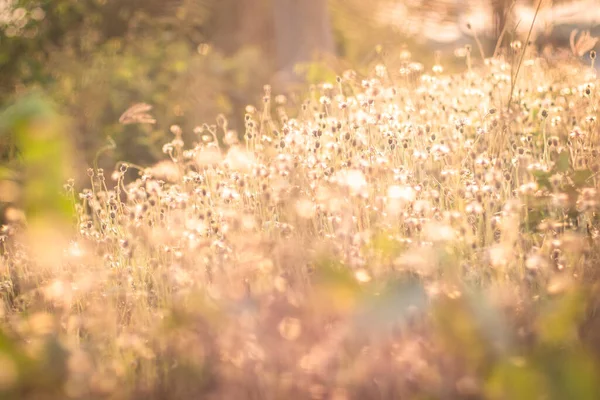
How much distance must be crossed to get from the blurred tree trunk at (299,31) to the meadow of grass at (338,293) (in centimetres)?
506

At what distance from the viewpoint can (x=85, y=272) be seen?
11.0ft

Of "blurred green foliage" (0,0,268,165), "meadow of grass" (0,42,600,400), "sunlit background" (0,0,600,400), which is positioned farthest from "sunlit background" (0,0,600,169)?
"meadow of grass" (0,42,600,400)

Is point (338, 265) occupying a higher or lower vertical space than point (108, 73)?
lower

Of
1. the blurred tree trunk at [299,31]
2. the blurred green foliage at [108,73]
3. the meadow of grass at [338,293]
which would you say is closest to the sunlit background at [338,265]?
the meadow of grass at [338,293]

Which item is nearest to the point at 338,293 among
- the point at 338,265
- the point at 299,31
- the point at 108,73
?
the point at 338,265

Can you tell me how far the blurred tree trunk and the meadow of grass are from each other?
5.06 metres

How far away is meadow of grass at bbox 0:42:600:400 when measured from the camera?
5.02 ft

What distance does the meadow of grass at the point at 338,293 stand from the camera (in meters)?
1.53

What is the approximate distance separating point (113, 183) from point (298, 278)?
18.3 feet

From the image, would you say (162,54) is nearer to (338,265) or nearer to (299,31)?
(299,31)

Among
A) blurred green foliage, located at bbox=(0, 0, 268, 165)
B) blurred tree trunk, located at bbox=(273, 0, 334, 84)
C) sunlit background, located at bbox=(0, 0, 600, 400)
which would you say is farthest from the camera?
blurred tree trunk, located at bbox=(273, 0, 334, 84)

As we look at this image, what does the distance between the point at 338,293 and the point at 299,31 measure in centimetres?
782

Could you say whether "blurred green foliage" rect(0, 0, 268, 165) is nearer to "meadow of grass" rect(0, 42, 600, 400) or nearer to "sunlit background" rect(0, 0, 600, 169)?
"sunlit background" rect(0, 0, 600, 169)

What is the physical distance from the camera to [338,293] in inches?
58.7
